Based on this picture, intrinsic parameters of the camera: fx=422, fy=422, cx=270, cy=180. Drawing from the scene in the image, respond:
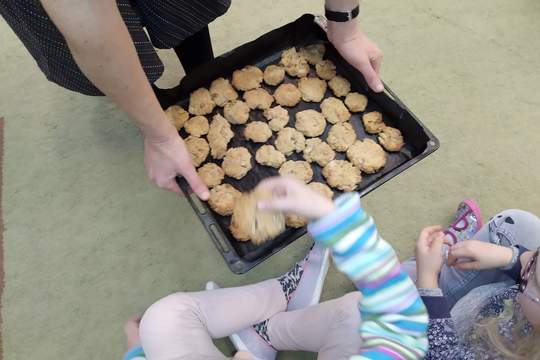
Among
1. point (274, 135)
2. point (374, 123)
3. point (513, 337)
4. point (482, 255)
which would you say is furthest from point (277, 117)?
point (513, 337)

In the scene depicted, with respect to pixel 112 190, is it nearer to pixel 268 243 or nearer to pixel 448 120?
pixel 268 243

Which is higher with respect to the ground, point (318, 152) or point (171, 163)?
point (171, 163)

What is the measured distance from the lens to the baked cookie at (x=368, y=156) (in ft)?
3.60

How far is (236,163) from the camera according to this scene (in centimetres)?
112

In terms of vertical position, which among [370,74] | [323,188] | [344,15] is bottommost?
[323,188]

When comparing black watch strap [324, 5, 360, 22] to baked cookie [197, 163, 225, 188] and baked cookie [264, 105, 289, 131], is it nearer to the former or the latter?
baked cookie [264, 105, 289, 131]

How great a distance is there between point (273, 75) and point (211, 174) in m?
0.35

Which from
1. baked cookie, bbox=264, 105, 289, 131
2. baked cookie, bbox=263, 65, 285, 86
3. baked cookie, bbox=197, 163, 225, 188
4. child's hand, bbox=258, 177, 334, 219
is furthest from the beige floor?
child's hand, bbox=258, 177, 334, 219

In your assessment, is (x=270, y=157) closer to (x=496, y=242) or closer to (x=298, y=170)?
(x=298, y=170)

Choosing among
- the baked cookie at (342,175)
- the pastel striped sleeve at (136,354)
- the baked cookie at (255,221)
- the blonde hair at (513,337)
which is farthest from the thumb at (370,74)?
the pastel striped sleeve at (136,354)

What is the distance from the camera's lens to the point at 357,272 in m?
0.62

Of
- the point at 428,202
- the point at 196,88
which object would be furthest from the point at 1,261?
the point at 428,202

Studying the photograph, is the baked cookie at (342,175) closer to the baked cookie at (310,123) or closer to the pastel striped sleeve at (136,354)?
the baked cookie at (310,123)

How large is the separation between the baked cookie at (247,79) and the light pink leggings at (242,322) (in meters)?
0.56
